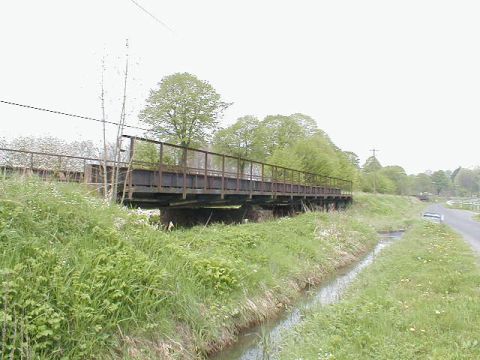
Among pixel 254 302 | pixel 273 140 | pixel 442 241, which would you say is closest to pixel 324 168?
pixel 273 140

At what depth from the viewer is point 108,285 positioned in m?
4.94

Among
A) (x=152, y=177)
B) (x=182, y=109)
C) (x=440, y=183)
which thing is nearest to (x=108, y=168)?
(x=152, y=177)

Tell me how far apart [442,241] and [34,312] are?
606 inches

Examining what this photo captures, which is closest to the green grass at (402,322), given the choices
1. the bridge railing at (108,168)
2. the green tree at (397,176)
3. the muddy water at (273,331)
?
the muddy water at (273,331)

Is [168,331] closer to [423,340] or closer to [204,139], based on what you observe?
[423,340]

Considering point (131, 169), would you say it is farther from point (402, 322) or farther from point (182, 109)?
point (182, 109)

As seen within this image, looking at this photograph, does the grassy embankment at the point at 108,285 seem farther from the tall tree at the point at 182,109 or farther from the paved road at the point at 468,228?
the tall tree at the point at 182,109

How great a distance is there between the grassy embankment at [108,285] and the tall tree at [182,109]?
93.4 feet

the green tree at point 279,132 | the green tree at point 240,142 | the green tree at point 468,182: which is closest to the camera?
the green tree at point 240,142

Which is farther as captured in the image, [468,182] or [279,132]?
[468,182]

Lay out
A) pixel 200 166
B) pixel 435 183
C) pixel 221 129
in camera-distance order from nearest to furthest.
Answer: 1. pixel 200 166
2. pixel 221 129
3. pixel 435 183

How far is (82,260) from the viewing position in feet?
16.8

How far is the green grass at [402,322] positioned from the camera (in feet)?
15.6

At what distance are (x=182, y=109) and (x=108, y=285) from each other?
107 ft
